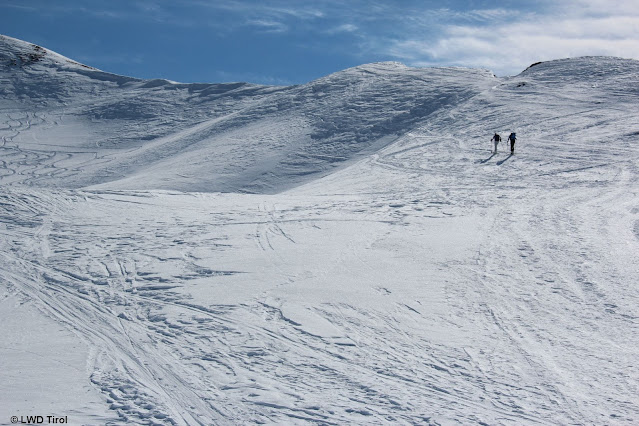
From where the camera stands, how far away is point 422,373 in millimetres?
7508

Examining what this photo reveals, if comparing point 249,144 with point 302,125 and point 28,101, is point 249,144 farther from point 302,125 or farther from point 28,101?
point 28,101

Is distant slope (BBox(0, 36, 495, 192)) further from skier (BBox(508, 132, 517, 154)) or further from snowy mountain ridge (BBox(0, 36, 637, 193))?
skier (BBox(508, 132, 517, 154))

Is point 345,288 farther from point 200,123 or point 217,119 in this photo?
point 200,123

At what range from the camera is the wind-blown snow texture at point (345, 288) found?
6898 mm

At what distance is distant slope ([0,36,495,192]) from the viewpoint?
2866 cm

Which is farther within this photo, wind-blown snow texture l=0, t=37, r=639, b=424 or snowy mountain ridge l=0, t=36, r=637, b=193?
snowy mountain ridge l=0, t=36, r=637, b=193

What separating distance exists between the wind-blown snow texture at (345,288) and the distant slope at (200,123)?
0.65 meters

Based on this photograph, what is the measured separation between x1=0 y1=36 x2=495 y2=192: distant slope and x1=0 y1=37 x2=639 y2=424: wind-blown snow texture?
25.6 inches

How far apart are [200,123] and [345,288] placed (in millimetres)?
31079

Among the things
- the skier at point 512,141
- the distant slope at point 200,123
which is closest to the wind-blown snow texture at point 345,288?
the skier at point 512,141

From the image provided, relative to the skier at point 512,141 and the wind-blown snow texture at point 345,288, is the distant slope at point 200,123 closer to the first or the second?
the wind-blown snow texture at point 345,288

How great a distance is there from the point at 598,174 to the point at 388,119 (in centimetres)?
1481

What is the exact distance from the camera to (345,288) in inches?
418

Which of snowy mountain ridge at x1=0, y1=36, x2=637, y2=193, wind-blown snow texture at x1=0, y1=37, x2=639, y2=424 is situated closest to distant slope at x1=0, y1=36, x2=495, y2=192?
snowy mountain ridge at x1=0, y1=36, x2=637, y2=193
